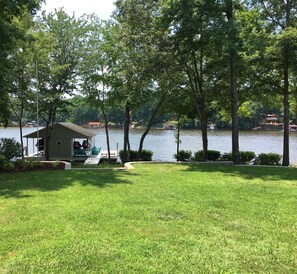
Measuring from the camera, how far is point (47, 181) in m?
8.52

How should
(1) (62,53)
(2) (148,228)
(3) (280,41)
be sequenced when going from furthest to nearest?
(1) (62,53), (3) (280,41), (2) (148,228)

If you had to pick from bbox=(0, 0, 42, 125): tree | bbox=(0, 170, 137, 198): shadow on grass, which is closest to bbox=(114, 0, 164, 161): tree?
bbox=(0, 0, 42, 125): tree

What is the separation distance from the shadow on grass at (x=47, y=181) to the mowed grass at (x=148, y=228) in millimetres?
47

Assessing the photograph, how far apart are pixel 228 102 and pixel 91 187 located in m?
11.1

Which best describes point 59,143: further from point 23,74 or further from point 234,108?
point 234,108

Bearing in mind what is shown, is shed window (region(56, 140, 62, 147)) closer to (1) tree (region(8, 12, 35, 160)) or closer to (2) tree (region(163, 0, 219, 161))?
(1) tree (region(8, 12, 35, 160))

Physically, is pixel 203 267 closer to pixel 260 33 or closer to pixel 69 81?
pixel 260 33

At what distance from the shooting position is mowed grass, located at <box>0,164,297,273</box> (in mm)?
3537

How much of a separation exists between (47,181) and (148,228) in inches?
184

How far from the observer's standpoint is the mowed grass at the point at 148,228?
11.6 ft

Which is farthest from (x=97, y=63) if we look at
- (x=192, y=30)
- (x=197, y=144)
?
(x=197, y=144)

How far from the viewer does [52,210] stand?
5539 millimetres

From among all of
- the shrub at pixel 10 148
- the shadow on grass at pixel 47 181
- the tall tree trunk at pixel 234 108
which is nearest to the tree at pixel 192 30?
the tall tree trunk at pixel 234 108

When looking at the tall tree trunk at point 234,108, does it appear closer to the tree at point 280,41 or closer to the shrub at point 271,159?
the tree at point 280,41
